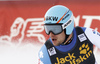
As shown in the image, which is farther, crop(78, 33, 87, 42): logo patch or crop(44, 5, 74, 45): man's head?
crop(78, 33, 87, 42): logo patch

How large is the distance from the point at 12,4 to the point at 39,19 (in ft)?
1.71

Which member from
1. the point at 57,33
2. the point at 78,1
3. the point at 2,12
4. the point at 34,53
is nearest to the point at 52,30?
the point at 57,33

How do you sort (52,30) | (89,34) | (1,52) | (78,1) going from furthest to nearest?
1. (1,52)
2. (78,1)
3. (89,34)
4. (52,30)

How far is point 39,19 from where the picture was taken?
3486 millimetres

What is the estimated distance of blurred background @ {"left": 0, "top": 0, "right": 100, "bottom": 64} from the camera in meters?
3.46

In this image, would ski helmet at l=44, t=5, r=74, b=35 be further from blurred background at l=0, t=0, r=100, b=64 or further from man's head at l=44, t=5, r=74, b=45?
blurred background at l=0, t=0, r=100, b=64

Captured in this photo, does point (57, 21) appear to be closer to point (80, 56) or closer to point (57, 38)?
point (57, 38)

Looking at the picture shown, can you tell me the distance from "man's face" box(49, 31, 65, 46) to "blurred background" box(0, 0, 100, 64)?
143 centimetres

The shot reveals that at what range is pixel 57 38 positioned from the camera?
1796mm

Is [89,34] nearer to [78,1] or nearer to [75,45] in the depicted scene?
[75,45]

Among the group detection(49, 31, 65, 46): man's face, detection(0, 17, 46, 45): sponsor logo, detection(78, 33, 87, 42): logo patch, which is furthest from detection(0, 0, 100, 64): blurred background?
detection(49, 31, 65, 46): man's face

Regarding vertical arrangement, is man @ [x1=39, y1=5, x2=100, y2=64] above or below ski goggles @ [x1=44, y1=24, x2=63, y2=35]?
below

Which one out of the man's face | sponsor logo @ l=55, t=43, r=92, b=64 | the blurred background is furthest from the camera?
the blurred background

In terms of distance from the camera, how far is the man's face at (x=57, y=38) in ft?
5.81
